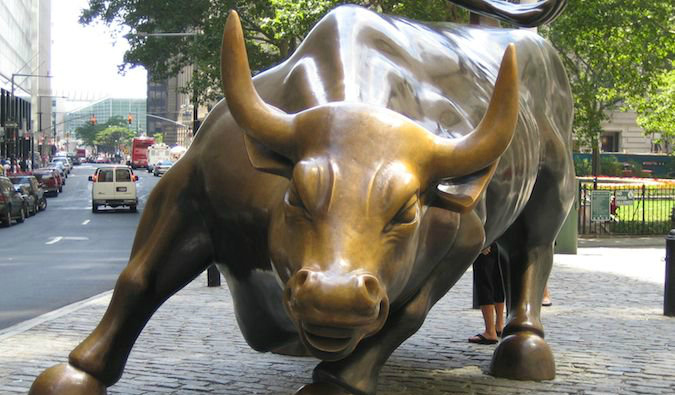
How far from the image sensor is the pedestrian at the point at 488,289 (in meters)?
8.46

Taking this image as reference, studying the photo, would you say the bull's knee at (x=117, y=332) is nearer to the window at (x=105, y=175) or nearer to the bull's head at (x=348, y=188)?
the bull's head at (x=348, y=188)

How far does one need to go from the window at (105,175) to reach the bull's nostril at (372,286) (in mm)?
34124

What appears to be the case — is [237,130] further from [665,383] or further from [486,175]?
[665,383]

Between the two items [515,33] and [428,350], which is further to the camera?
[428,350]

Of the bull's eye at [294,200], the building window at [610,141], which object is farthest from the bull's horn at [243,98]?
the building window at [610,141]

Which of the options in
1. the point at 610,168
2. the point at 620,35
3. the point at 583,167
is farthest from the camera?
the point at 583,167

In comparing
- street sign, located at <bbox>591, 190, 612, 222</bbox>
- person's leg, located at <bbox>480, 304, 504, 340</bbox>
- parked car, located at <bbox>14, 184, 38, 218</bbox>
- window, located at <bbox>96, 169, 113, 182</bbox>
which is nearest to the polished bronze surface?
person's leg, located at <bbox>480, 304, 504, 340</bbox>

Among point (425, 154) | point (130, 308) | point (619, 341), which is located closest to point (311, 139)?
point (425, 154)

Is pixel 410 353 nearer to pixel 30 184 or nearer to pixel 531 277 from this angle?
pixel 531 277

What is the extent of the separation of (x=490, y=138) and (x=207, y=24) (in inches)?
1163

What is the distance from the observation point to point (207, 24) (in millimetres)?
32750

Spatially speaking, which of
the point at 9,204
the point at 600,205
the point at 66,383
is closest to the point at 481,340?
the point at 66,383

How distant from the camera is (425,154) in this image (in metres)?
4.27

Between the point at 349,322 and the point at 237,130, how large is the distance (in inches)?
65.1
